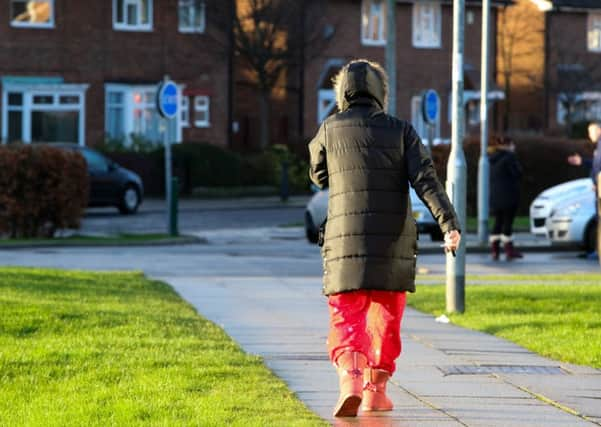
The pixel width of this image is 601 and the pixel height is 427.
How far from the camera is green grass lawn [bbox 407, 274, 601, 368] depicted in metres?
11.7

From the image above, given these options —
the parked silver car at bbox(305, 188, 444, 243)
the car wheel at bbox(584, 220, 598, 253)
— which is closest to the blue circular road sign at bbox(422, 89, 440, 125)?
the parked silver car at bbox(305, 188, 444, 243)

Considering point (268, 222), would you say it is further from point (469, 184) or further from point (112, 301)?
point (112, 301)

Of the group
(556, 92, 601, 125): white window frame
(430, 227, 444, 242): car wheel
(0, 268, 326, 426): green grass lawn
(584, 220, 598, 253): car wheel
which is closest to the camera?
(0, 268, 326, 426): green grass lawn

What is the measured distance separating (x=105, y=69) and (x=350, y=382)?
42.0 m

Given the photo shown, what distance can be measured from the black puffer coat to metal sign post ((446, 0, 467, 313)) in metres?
5.47

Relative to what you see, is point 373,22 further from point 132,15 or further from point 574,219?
point 574,219

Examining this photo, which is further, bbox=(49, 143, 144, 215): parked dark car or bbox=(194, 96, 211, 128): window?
bbox=(194, 96, 211, 128): window

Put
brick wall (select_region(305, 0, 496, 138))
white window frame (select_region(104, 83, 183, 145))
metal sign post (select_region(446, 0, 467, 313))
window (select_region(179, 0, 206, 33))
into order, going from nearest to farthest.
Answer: metal sign post (select_region(446, 0, 467, 313)) < white window frame (select_region(104, 83, 183, 145)) < window (select_region(179, 0, 206, 33)) < brick wall (select_region(305, 0, 496, 138))

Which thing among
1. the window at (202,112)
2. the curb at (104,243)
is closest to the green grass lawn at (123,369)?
the curb at (104,243)

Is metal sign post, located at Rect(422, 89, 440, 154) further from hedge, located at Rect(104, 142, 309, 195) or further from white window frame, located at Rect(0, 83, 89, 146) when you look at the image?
white window frame, located at Rect(0, 83, 89, 146)

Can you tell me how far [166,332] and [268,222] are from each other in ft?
76.0

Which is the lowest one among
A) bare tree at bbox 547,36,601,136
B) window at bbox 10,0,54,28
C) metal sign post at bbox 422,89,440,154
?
metal sign post at bbox 422,89,440,154

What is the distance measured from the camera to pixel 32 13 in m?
48.3

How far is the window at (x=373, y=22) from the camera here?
56.8 metres
